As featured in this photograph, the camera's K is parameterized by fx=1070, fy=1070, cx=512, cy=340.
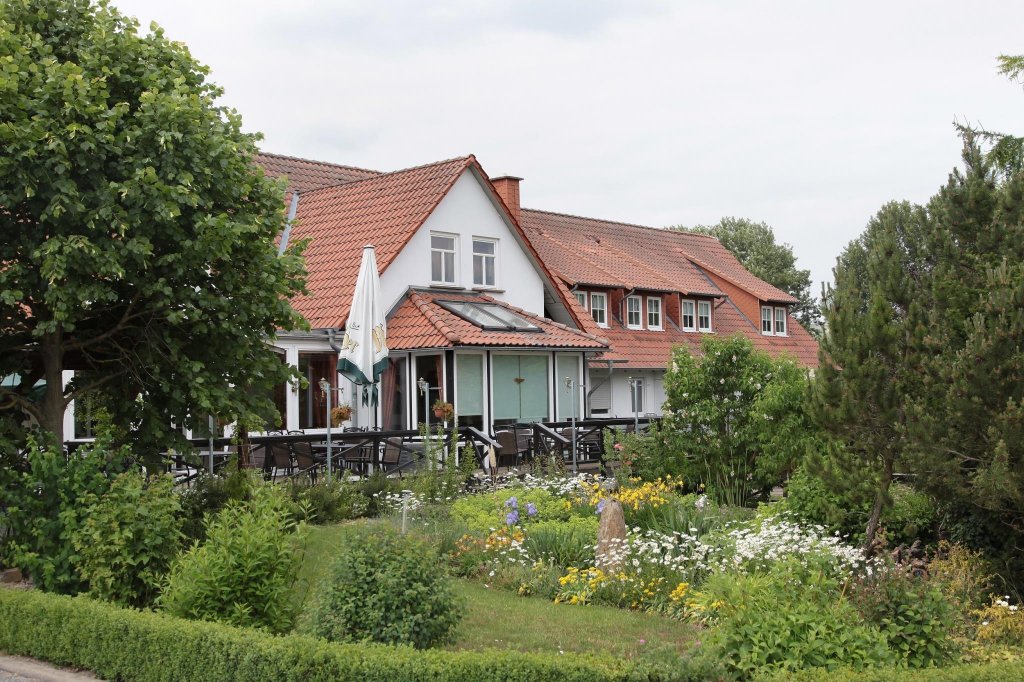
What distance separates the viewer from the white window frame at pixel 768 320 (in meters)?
39.8

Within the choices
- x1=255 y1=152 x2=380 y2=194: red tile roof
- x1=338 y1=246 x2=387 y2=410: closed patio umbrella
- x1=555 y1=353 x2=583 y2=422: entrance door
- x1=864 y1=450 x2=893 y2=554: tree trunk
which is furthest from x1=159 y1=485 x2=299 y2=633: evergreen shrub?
x1=255 y1=152 x2=380 y2=194: red tile roof

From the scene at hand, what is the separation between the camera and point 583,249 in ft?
117

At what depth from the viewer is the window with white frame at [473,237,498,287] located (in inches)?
1040

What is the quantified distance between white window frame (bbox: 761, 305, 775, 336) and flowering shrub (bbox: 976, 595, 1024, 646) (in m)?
30.7

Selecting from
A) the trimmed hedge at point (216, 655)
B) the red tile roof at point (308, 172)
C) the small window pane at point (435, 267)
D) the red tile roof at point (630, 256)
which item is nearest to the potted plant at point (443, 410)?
the small window pane at point (435, 267)

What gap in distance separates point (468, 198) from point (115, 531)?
18059 millimetres

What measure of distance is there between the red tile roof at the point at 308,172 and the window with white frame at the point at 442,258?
4.63 meters

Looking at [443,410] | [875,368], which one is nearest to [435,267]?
[443,410]

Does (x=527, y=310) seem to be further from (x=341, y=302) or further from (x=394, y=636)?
(x=394, y=636)

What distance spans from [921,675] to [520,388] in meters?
18.1

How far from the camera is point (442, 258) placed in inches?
1009

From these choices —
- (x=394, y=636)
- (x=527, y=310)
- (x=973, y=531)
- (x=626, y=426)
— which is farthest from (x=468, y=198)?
(x=394, y=636)

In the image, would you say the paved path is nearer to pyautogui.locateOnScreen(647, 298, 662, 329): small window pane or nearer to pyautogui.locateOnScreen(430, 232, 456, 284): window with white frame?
pyautogui.locateOnScreen(430, 232, 456, 284): window with white frame

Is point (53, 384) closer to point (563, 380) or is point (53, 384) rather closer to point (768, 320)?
point (563, 380)
